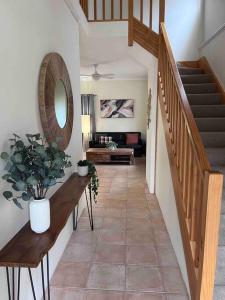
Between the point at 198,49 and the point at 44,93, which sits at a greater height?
the point at 198,49

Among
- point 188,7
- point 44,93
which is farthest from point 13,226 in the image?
point 188,7

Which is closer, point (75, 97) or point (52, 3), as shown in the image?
point (52, 3)

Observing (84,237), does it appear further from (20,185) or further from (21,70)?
(21,70)

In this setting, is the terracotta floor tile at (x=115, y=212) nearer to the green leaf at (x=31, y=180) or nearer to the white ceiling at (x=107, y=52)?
the green leaf at (x=31, y=180)

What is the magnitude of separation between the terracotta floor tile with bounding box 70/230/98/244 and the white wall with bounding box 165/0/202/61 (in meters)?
4.10

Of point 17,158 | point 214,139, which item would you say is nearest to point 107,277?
point 17,158

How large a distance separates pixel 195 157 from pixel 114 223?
5.81 ft

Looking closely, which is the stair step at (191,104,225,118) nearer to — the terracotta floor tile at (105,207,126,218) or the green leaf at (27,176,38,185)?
the terracotta floor tile at (105,207,126,218)

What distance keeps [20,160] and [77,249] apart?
1574mm

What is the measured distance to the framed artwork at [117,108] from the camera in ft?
25.3

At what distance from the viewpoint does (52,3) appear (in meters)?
2.05

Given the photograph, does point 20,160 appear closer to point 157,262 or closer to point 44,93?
point 44,93

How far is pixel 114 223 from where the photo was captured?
2982 mm

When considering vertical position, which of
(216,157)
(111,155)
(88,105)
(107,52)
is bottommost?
(111,155)
